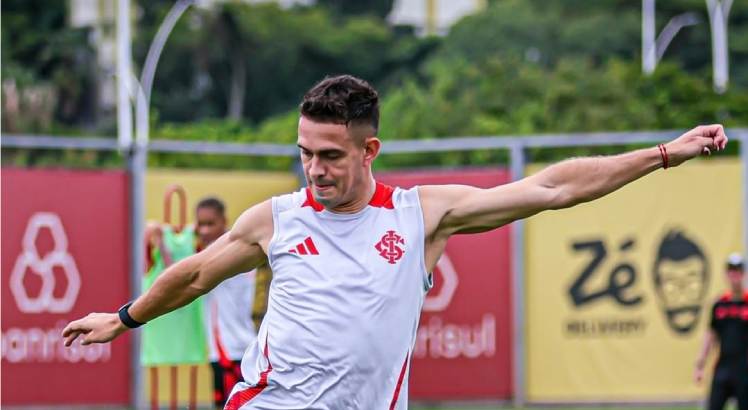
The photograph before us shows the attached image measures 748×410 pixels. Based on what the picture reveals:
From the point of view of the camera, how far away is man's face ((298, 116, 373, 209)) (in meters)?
6.65

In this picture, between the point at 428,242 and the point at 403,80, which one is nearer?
the point at 428,242

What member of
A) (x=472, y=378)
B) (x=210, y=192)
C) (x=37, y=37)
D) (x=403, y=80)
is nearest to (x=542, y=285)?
(x=472, y=378)

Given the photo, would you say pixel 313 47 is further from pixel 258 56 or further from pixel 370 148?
pixel 370 148

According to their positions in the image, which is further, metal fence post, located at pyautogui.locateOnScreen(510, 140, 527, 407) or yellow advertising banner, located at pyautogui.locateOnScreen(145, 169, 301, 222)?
metal fence post, located at pyautogui.locateOnScreen(510, 140, 527, 407)

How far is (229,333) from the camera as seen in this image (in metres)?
13.3

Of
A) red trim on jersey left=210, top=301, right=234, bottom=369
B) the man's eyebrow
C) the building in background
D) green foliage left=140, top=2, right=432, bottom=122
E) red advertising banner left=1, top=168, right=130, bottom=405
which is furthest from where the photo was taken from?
the building in background

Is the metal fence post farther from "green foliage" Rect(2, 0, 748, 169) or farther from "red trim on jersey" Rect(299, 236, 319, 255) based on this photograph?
"green foliage" Rect(2, 0, 748, 169)

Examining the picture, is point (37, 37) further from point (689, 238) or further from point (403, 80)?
point (689, 238)

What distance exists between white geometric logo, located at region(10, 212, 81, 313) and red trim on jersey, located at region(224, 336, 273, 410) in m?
10.4

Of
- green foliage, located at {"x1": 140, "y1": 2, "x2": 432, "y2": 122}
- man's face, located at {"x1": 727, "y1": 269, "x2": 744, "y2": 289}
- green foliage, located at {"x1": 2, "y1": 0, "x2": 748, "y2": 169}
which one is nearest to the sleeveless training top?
man's face, located at {"x1": 727, "y1": 269, "x2": 744, "y2": 289}

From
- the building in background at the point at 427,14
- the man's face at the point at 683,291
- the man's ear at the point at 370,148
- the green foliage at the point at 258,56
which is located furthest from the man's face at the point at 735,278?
the building in background at the point at 427,14

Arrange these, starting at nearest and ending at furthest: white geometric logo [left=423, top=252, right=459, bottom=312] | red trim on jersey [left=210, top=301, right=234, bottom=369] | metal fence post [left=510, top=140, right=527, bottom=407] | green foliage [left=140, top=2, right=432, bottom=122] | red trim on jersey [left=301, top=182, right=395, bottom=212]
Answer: red trim on jersey [left=301, top=182, right=395, bottom=212] < red trim on jersey [left=210, top=301, right=234, bottom=369] < metal fence post [left=510, top=140, right=527, bottom=407] < white geometric logo [left=423, top=252, right=459, bottom=312] < green foliage [left=140, top=2, right=432, bottom=122]

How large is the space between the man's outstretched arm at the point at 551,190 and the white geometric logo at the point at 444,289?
1128cm

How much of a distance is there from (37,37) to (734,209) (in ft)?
142
